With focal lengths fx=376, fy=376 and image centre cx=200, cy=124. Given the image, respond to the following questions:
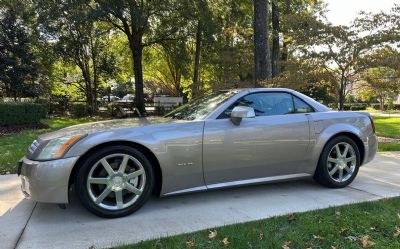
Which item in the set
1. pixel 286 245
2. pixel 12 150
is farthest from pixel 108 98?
pixel 286 245

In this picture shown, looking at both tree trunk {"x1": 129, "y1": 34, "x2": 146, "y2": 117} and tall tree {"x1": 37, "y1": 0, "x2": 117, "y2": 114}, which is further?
tree trunk {"x1": 129, "y1": 34, "x2": 146, "y2": 117}

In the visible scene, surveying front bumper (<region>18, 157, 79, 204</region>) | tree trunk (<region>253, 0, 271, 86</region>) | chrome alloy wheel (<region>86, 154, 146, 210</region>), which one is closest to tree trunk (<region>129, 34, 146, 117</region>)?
tree trunk (<region>253, 0, 271, 86</region>)

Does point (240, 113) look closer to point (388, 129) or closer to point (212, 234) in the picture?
point (212, 234)

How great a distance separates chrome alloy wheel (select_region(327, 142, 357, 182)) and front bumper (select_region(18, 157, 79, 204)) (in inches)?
130

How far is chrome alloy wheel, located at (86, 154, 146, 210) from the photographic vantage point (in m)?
3.87

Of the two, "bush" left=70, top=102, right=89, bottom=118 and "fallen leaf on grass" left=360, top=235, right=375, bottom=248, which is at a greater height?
"bush" left=70, top=102, right=89, bottom=118

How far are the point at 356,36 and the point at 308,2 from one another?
12.1 meters

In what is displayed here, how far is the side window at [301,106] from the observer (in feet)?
16.4

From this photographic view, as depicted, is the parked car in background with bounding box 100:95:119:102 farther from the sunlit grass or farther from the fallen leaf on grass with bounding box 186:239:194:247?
the fallen leaf on grass with bounding box 186:239:194:247

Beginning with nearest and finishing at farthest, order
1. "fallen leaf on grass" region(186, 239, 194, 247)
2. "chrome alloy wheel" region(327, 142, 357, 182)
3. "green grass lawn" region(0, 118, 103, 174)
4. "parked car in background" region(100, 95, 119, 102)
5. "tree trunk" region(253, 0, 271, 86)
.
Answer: "fallen leaf on grass" region(186, 239, 194, 247), "chrome alloy wheel" region(327, 142, 357, 182), "green grass lawn" region(0, 118, 103, 174), "tree trunk" region(253, 0, 271, 86), "parked car in background" region(100, 95, 119, 102)

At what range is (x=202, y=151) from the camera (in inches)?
166

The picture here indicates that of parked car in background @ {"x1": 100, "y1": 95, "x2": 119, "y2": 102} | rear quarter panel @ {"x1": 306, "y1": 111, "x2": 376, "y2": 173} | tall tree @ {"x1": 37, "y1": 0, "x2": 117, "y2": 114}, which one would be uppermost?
tall tree @ {"x1": 37, "y1": 0, "x2": 117, "y2": 114}

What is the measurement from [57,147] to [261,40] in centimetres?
836

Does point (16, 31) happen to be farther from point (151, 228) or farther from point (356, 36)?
point (151, 228)
